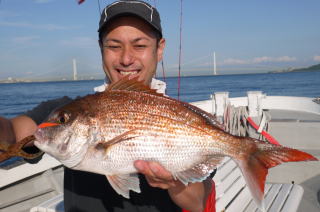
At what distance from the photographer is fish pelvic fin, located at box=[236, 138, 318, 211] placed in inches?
69.7

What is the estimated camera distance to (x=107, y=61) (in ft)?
7.36

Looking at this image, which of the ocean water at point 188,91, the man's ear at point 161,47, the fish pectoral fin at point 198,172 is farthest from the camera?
the ocean water at point 188,91

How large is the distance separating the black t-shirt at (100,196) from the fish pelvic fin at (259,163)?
0.65 m

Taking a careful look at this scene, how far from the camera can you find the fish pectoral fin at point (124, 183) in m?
1.74

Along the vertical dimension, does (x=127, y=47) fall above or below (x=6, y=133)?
above

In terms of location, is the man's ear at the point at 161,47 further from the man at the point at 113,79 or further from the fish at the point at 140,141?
the fish at the point at 140,141

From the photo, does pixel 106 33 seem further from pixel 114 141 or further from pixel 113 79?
pixel 114 141

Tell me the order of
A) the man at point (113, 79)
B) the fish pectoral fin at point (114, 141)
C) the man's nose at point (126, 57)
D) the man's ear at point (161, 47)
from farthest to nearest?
the man's ear at point (161, 47)
the man's nose at point (126, 57)
the man at point (113, 79)
the fish pectoral fin at point (114, 141)

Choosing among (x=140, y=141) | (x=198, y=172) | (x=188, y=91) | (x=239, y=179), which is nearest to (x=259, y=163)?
(x=198, y=172)

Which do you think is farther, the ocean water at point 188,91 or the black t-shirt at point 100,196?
the ocean water at point 188,91

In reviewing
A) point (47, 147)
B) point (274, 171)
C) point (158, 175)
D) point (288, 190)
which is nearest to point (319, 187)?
point (274, 171)

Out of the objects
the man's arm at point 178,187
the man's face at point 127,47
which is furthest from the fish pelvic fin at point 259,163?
the man's face at point 127,47

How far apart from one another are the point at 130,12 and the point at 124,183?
1238 millimetres

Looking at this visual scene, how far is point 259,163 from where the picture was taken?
1.84m
